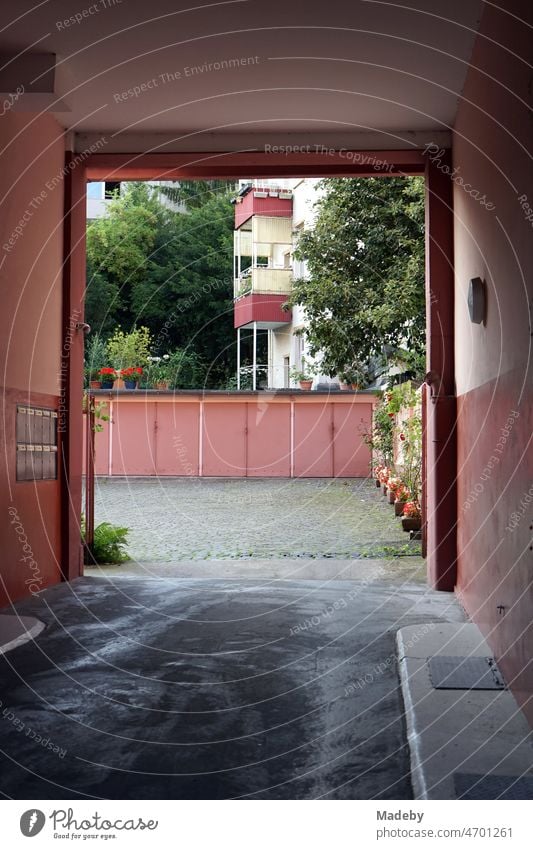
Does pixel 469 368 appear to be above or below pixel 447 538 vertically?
above

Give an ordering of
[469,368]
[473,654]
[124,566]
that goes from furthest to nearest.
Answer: [124,566], [469,368], [473,654]

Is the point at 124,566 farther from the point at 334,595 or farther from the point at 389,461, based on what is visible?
the point at 389,461

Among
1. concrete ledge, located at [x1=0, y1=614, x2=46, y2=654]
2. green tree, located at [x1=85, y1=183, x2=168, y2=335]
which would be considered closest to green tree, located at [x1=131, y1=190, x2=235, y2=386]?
green tree, located at [x1=85, y1=183, x2=168, y2=335]

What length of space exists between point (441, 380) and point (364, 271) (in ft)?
20.1

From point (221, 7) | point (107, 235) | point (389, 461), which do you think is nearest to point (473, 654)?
point (221, 7)

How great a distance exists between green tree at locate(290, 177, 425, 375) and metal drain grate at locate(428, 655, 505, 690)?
24.0 feet

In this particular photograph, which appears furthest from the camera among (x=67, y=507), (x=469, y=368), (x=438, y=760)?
(x=67, y=507)

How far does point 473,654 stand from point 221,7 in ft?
11.8

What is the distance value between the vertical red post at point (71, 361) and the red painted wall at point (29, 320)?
0.27ft

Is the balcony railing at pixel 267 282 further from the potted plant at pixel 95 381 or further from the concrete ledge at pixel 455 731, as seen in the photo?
the concrete ledge at pixel 455 731

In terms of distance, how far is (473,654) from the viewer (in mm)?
4348

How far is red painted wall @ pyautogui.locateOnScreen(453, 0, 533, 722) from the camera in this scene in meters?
3.49

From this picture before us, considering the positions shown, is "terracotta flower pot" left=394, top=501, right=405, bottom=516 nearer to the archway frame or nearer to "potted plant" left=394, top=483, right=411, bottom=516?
"potted plant" left=394, top=483, right=411, bottom=516

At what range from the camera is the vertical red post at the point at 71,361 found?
22.8ft
